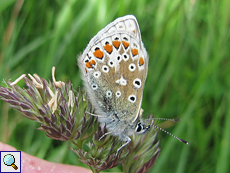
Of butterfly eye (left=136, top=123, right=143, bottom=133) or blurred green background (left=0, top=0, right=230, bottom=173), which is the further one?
blurred green background (left=0, top=0, right=230, bottom=173)

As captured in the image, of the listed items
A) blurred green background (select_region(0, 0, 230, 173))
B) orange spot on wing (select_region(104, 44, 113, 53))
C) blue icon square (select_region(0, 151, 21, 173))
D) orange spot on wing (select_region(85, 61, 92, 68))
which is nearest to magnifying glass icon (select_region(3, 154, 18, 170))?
blue icon square (select_region(0, 151, 21, 173))

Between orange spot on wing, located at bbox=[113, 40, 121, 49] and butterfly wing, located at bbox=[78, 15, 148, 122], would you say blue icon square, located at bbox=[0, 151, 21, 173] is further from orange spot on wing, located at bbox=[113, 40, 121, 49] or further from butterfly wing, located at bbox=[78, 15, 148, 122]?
orange spot on wing, located at bbox=[113, 40, 121, 49]

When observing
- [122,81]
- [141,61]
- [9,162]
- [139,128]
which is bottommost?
[9,162]

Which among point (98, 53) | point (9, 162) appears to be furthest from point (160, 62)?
point (9, 162)

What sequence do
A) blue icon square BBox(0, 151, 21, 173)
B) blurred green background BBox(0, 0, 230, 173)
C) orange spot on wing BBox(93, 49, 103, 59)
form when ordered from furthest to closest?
blurred green background BBox(0, 0, 230, 173) → orange spot on wing BBox(93, 49, 103, 59) → blue icon square BBox(0, 151, 21, 173)

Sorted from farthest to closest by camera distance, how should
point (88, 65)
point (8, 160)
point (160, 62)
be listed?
point (160, 62) < point (88, 65) < point (8, 160)

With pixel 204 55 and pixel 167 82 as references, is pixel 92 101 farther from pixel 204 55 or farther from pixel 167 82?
pixel 204 55

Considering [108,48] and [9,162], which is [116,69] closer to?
[108,48]
